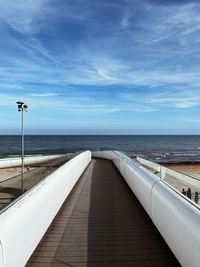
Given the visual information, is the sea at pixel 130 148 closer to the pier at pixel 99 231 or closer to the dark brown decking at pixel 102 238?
the dark brown decking at pixel 102 238

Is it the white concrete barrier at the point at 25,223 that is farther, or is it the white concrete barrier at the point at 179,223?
the white concrete barrier at the point at 179,223

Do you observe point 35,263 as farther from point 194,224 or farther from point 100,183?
point 100,183

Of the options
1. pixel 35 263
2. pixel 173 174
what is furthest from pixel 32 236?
pixel 173 174

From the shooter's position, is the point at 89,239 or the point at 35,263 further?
the point at 89,239

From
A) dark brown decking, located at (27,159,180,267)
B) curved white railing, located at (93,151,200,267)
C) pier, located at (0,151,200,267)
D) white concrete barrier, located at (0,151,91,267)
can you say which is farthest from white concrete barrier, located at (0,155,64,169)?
curved white railing, located at (93,151,200,267)

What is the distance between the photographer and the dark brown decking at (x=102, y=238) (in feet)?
15.3

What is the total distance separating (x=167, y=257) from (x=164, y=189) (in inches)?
41.8

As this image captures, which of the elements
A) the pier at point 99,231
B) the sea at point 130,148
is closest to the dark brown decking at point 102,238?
the pier at point 99,231

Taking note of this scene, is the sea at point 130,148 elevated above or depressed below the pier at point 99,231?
below

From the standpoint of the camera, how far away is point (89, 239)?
5.56m

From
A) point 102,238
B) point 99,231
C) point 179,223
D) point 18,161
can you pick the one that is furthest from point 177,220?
point 18,161

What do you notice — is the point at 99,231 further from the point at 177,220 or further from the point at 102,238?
the point at 177,220

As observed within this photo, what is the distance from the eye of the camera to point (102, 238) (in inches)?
221

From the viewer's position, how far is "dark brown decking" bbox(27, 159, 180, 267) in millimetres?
4660
